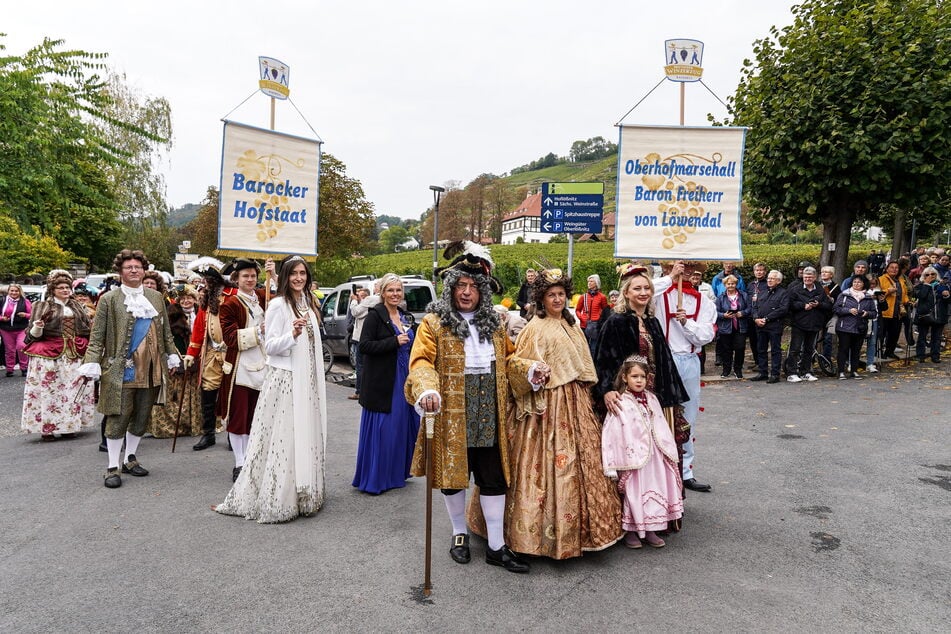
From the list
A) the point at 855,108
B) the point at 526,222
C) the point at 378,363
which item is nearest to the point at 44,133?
the point at 378,363

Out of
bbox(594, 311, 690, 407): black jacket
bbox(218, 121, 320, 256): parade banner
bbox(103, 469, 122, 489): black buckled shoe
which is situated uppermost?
bbox(218, 121, 320, 256): parade banner

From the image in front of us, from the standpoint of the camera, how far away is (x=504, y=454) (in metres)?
3.95

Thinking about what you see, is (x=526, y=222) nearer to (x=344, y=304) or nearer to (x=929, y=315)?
(x=344, y=304)

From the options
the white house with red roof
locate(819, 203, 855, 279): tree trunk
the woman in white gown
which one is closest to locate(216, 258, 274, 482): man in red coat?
the woman in white gown

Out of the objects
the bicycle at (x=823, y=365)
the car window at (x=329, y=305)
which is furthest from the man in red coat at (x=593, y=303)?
the car window at (x=329, y=305)

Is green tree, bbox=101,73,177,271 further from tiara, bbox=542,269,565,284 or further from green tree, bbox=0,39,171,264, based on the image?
tiara, bbox=542,269,565,284

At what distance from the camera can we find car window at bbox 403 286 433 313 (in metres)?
12.8

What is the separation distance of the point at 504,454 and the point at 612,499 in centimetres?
78

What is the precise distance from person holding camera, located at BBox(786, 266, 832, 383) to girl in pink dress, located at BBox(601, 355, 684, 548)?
710 centimetres

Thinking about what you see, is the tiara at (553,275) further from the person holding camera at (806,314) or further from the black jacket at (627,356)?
the person holding camera at (806,314)

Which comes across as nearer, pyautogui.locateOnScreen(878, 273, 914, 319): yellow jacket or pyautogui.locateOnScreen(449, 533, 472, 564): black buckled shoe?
pyautogui.locateOnScreen(449, 533, 472, 564): black buckled shoe

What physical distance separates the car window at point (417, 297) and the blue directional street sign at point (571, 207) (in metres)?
3.01

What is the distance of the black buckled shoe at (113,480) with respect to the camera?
562 centimetres

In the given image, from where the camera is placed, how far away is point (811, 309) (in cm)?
1035
